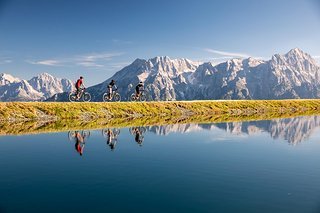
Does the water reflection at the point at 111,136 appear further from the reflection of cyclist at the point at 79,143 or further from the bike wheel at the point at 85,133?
the reflection of cyclist at the point at 79,143

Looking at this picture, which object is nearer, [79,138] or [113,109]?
[79,138]

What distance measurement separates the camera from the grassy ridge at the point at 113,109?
75312 mm

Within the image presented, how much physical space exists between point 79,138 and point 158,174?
24304mm

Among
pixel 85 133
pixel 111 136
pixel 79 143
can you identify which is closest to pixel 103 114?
pixel 85 133

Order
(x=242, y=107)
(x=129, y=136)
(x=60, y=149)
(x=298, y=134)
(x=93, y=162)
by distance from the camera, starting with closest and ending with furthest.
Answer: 1. (x=93, y=162)
2. (x=60, y=149)
3. (x=129, y=136)
4. (x=298, y=134)
5. (x=242, y=107)

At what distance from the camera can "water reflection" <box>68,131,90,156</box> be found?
1613 inches

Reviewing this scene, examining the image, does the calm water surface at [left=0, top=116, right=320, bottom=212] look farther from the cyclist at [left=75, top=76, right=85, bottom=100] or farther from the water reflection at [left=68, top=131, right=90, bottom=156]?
the cyclist at [left=75, top=76, right=85, bottom=100]

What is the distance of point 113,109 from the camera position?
282ft

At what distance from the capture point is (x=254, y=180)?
25625 mm

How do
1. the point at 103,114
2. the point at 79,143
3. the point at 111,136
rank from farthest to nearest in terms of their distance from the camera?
the point at 103,114
the point at 111,136
the point at 79,143

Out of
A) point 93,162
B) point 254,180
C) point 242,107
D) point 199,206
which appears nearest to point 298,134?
point 254,180

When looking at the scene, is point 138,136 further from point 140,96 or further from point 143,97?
point 143,97

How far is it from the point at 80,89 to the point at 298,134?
46128mm

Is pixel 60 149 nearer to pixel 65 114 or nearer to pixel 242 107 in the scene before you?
pixel 65 114
